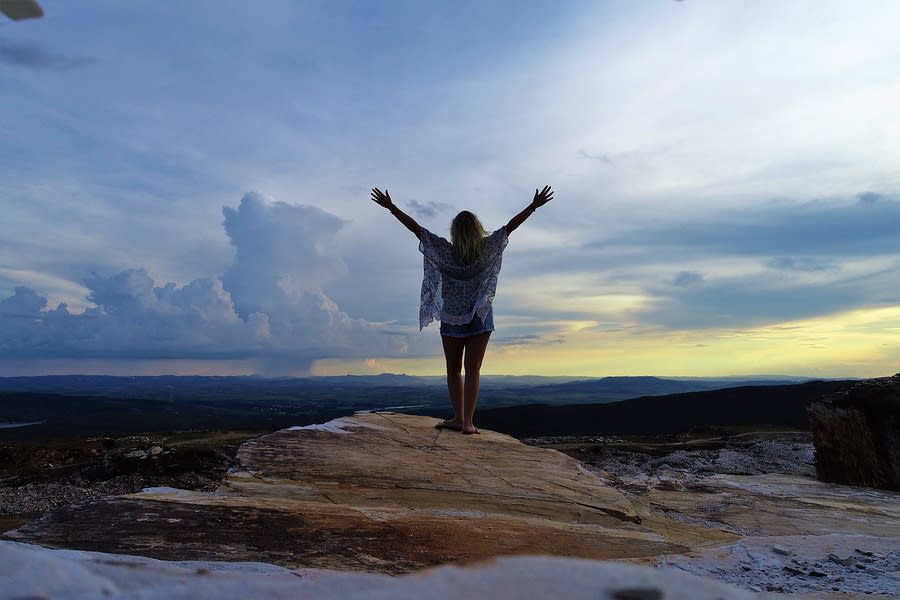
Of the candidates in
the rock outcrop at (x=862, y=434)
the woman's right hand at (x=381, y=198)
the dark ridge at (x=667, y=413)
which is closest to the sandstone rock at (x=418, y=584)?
Result: the woman's right hand at (x=381, y=198)

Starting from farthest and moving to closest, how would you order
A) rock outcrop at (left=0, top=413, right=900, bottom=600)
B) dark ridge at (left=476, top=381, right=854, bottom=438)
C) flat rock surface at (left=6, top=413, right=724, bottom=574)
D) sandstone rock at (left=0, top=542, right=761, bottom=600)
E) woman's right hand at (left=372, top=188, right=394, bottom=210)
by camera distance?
1. dark ridge at (left=476, top=381, right=854, bottom=438)
2. woman's right hand at (left=372, top=188, right=394, bottom=210)
3. flat rock surface at (left=6, top=413, right=724, bottom=574)
4. rock outcrop at (left=0, top=413, right=900, bottom=600)
5. sandstone rock at (left=0, top=542, right=761, bottom=600)

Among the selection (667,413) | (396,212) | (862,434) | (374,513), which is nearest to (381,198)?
(396,212)

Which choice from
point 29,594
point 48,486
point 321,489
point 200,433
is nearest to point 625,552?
point 321,489

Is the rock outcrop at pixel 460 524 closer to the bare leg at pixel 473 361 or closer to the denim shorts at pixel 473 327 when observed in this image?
the bare leg at pixel 473 361

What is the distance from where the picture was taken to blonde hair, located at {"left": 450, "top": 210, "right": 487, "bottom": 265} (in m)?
6.45

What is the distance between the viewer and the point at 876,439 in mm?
7715

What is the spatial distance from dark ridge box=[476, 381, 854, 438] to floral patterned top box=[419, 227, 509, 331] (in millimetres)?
24560

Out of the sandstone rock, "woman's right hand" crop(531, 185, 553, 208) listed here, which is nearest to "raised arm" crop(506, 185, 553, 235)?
"woman's right hand" crop(531, 185, 553, 208)

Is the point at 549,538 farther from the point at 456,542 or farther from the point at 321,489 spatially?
the point at 321,489

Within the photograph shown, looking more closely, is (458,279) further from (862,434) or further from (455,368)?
(862,434)

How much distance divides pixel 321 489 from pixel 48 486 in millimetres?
9838

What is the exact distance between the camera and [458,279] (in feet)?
21.8

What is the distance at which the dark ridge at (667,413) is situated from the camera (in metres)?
31.7

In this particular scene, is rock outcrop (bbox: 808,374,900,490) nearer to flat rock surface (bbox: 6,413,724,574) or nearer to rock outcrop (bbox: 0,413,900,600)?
rock outcrop (bbox: 0,413,900,600)
